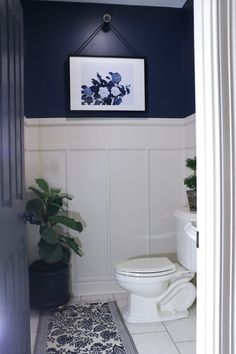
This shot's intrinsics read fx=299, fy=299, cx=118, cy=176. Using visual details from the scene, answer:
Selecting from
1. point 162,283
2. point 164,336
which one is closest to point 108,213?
point 162,283

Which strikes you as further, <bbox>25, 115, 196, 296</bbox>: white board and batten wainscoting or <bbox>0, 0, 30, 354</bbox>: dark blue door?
<bbox>25, 115, 196, 296</bbox>: white board and batten wainscoting

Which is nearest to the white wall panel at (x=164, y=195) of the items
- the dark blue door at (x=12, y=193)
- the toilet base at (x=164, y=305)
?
the toilet base at (x=164, y=305)

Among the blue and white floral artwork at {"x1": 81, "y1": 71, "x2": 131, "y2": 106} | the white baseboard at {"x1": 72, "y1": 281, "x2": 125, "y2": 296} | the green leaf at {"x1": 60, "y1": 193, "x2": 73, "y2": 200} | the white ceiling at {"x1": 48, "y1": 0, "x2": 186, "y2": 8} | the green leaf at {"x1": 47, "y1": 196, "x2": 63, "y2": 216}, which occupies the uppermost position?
the white ceiling at {"x1": 48, "y1": 0, "x2": 186, "y2": 8}

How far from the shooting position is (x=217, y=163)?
0.84 metres

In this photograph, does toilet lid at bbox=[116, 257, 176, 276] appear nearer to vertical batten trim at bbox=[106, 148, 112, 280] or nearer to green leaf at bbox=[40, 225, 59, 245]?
vertical batten trim at bbox=[106, 148, 112, 280]

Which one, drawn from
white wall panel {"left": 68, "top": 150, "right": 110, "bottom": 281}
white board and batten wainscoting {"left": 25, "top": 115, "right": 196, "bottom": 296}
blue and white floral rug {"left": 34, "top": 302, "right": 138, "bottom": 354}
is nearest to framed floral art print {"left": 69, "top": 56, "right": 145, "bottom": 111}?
white board and batten wainscoting {"left": 25, "top": 115, "right": 196, "bottom": 296}

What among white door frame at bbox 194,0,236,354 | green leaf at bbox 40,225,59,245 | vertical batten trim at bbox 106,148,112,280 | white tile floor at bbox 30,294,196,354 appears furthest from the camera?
vertical batten trim at bbox 106,148,112,280

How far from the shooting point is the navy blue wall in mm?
2590

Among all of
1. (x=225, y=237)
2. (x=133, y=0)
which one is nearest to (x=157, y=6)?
(x=133, y=0)

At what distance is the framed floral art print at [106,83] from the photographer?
2.61m

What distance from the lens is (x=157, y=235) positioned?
9.11 feet

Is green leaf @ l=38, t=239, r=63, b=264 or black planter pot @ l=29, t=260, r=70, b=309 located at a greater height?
green leaf @ l=38, t=239, r=63, b=264

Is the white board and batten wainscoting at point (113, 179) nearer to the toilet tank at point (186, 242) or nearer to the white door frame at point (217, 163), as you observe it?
the toilet tank at point (186, 242)

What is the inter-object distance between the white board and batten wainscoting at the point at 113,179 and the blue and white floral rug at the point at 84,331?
328 mm
